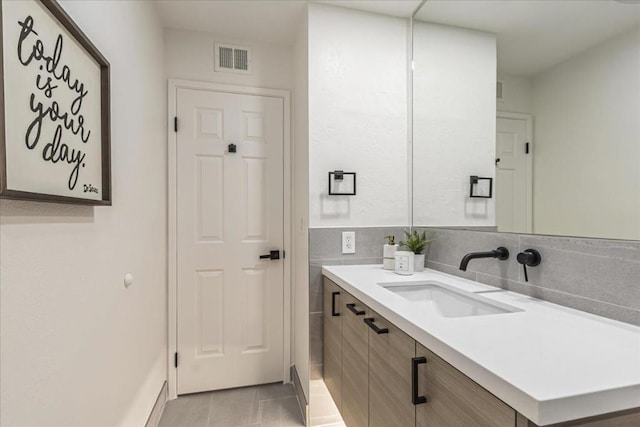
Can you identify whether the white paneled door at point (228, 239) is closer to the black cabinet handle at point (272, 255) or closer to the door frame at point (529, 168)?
the black cabinet handle at point (272, 255)

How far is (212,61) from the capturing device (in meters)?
2.23

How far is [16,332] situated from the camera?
708 mm

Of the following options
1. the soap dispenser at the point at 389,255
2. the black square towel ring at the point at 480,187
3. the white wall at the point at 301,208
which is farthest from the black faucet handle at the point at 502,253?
the white wall at the point at 301,208

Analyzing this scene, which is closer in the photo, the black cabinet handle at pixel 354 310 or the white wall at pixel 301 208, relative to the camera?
the black cabinet handle at pixel 354 310

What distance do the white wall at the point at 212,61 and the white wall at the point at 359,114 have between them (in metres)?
0.56

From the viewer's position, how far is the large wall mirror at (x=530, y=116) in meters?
0.96

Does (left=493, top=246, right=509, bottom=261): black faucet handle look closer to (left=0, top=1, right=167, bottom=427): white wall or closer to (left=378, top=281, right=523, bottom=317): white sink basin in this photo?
(left=378, top=281, right=523, bottom=317): white sink basin

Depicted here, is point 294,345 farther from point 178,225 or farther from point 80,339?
point 80,339

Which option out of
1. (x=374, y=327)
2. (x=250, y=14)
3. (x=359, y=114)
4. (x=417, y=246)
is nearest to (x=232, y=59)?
(x=250, y=14)

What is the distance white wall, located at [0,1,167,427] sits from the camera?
2.39ft

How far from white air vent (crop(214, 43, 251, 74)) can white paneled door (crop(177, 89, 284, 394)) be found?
0.60 ft

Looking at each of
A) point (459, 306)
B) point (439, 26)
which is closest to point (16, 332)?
point (459, 306)

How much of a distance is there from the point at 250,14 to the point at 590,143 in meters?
A: 1.91

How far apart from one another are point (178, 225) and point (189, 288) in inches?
17.3
